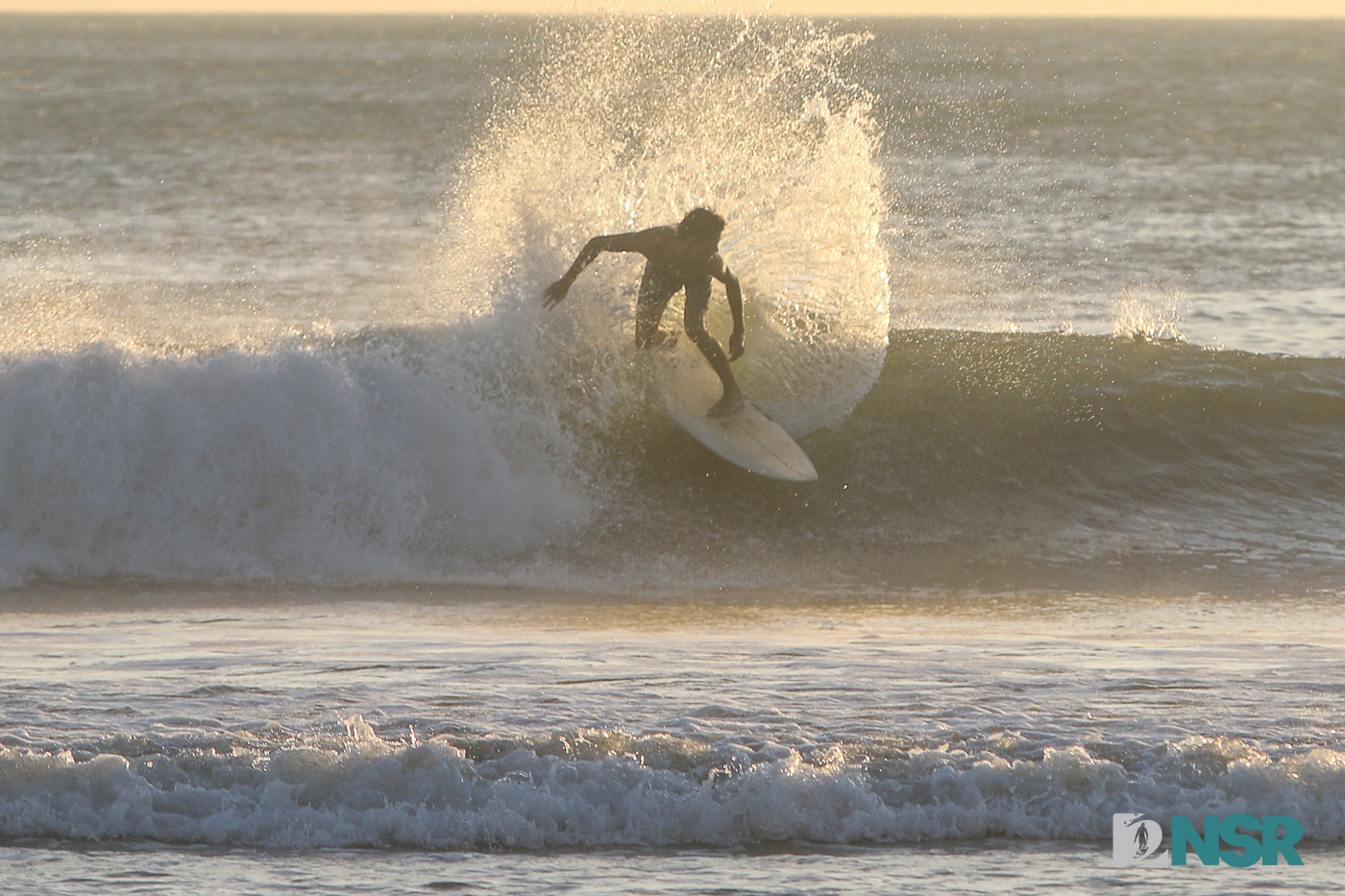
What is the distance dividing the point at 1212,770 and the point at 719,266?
5.31m

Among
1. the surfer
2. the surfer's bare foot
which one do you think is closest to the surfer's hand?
the surfer

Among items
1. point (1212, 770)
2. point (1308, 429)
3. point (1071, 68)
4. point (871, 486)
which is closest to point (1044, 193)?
point (1308, 429)

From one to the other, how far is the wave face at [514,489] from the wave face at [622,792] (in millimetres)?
3803

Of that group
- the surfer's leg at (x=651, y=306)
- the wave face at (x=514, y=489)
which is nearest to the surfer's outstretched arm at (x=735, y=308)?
the surfer's leg at (x=651, y=306)

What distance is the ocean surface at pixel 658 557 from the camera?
5.76 metres

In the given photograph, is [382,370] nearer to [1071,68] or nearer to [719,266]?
[719,266]

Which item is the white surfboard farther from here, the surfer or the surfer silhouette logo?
the surfer silhouette logo

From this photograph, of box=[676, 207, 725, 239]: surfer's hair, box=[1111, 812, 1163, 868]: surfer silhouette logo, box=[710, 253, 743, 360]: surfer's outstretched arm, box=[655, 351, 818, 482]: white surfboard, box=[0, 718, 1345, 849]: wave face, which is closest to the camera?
box=[1111, 812, 1163, 868]: surfer silhouette logo

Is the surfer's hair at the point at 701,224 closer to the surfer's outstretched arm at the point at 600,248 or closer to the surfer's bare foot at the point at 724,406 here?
the surfer's outstretched arm at the point at 600,248

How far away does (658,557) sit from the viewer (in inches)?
404

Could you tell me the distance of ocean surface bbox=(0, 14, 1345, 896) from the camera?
5762 millimetres

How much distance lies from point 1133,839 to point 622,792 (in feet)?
6.28

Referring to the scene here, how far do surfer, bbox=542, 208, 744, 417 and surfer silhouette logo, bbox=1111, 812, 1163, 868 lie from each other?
17.3 feet

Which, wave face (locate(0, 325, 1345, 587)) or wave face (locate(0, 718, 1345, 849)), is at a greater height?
wave face (locate(0, 325, 1345, 587))
